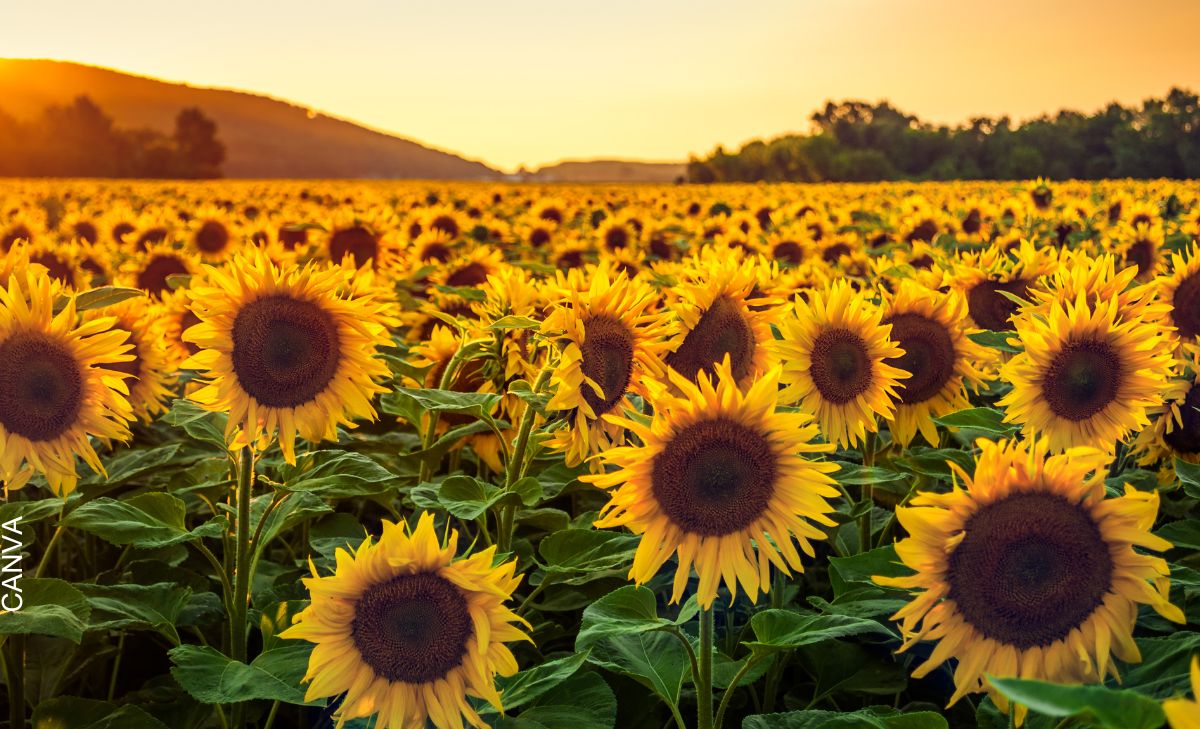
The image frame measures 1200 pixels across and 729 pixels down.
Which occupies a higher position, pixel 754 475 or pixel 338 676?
pixel 754 475

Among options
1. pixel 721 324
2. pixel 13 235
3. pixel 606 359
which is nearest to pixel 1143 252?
pixel 721 324

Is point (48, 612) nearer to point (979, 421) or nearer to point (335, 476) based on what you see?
point (335, 476)

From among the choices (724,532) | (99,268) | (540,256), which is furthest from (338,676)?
(540,256)

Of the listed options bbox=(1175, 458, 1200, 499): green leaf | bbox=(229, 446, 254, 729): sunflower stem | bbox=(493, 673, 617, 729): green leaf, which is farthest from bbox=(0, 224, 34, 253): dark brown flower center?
bbox=(1175, 458, 1200, 499): green leaf

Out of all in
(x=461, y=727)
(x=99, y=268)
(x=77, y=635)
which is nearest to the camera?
(x=461, y=727)

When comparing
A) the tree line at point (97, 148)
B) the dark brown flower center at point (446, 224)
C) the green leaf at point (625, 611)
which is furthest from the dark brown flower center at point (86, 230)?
the tree line at point (97, 148)

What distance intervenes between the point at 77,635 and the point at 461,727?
1.06 metres

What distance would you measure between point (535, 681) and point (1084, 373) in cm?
189

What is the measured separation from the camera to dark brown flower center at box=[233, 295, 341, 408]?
309 centimetres

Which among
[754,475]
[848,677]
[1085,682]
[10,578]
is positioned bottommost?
[848,677]

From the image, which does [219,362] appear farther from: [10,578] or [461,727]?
[461,727]

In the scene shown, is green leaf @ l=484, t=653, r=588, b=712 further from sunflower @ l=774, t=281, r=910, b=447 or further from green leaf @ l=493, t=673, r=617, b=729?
sunflower @ l=774, t=281, r=910, b=447

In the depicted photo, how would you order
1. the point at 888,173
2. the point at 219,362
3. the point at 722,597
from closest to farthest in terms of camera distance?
the point at 219,362, the point at 722,597, the point at 888,173

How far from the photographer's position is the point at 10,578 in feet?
10.2
